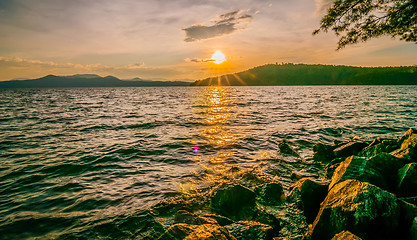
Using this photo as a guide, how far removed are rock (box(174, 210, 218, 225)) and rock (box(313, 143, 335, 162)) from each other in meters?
8.09

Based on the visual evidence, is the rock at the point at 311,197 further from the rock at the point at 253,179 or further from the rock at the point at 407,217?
the rock at the point at 253,179

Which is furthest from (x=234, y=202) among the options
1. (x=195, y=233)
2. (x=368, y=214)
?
(x=368, y=214)

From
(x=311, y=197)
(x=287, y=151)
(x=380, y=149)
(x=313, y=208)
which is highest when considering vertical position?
(x=380, y=149)

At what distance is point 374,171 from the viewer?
5645 millimetres

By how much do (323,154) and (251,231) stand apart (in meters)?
8.22

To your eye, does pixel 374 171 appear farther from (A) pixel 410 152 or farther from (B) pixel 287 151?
(B) pixel 287 151

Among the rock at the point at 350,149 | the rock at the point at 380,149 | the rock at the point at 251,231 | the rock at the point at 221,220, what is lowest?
the rock at the point at 221,220

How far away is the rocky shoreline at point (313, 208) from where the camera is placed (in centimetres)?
382

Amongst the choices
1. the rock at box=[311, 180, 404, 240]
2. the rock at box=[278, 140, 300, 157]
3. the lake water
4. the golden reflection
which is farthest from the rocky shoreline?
the rock at box=[278, 140, 300, 157]

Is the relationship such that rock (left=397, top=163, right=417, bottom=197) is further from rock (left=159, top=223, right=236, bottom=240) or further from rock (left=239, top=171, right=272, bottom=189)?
rock (left=159, top=223, right=236, bottom=240)

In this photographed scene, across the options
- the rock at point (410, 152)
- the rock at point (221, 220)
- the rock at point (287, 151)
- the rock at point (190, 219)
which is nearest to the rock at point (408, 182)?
the rock at point (410, 152)

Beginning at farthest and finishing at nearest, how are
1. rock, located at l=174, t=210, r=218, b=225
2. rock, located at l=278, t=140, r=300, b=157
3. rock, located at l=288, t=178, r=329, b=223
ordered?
rock, located at l=278, t=140, r=300, b=157 < rock, located at l=288, t=178, r=329, b=223 < rock, located at l=174, t=210, r=218, b=225

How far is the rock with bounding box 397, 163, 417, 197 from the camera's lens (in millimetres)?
5018

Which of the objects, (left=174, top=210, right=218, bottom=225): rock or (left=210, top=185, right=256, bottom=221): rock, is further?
(left=210, top=185, right=256, bottom=221): rock
